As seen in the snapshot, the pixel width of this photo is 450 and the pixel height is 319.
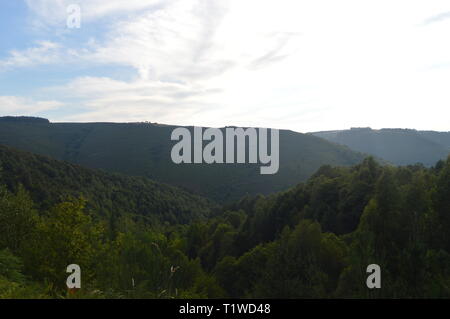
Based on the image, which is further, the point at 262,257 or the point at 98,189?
the point at 98,189

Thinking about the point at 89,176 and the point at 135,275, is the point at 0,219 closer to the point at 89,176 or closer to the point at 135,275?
the point at 135,275

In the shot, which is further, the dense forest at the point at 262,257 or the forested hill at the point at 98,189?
the forested hill at the point at 98,189

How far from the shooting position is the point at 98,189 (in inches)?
6348

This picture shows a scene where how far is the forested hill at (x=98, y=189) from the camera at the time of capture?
399 ft

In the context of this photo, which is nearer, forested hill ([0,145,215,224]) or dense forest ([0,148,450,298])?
dense forest ([0,148,450,298])

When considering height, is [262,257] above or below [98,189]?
below

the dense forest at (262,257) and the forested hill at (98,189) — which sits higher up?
the forested hill at (98,189)

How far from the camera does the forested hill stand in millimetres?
A: 121688

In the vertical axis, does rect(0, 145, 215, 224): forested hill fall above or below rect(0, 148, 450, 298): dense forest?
above

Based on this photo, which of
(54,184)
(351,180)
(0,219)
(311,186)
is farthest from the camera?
(54,184)

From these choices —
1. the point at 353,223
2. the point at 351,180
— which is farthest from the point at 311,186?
the point at 353,223

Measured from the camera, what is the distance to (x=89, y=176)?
17000 cm
